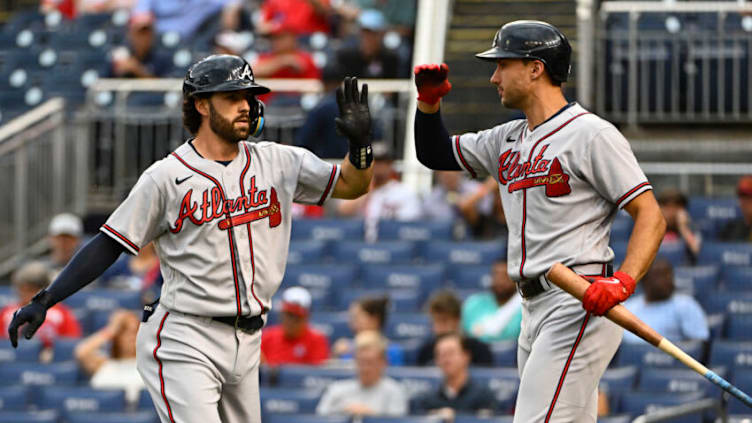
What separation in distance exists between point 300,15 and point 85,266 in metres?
9.58

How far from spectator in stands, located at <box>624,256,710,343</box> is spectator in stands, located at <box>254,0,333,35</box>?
6.29m

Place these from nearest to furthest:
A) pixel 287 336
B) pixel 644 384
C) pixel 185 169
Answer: pixel 185 169, pixel 644 384, pixel 287 336

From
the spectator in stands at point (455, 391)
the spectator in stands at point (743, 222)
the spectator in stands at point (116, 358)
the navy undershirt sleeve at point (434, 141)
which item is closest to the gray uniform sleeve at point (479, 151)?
the navy undershirt sleeve at point (434, 141)

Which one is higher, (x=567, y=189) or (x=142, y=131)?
(x=567, y=189)

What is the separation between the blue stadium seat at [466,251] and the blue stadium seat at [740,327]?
68.4 inches

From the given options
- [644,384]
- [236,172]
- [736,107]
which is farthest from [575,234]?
[736,107]

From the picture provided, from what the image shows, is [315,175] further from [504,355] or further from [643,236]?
[504,355]

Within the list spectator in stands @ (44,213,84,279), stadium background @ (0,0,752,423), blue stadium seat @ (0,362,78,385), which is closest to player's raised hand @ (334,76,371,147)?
stadium background @ (0,0,752,423)

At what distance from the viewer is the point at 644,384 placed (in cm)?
830

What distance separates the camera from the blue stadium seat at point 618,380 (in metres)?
8.01

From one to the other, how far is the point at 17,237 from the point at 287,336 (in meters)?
3.90

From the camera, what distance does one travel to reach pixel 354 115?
5.20 meters

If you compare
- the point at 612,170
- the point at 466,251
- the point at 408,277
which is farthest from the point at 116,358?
the point at 612,170

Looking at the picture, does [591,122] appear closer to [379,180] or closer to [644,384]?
[644,384]
